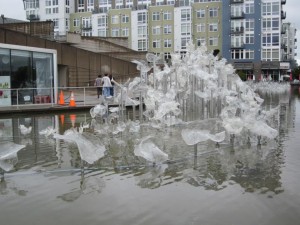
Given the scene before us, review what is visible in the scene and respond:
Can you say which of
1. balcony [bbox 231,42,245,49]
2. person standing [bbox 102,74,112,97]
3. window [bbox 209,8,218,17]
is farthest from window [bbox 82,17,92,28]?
person standing [bbox 102,74,112,97]

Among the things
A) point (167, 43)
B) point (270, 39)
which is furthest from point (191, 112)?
point (167, 43)

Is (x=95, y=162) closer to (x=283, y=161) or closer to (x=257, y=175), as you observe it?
(x=257, y=175)

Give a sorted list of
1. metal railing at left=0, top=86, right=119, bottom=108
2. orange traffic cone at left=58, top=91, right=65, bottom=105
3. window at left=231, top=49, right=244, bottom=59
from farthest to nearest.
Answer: window at left=231, top=49, right=244, bottom=59
orange traffic cone at left=58, top=91, right=65, bottom=105
metal railing at left=0, top=86, right=119, bottom=108

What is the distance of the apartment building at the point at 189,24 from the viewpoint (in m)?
76.2

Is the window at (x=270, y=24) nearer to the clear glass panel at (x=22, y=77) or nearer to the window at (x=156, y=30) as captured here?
the window at (x=156, y=30)

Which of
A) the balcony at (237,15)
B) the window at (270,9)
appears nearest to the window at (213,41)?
the balcony at (237,15)

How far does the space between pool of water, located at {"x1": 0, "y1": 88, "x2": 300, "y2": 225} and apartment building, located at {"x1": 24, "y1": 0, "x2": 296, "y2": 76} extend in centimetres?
6890

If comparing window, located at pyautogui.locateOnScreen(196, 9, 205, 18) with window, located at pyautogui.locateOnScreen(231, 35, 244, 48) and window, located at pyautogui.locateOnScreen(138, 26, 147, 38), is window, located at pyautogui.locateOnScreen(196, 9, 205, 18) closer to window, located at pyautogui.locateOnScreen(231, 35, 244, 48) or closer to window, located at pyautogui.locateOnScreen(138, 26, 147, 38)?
window, located at pyautogui.locateOnScreen(231, 35, 244, 48)

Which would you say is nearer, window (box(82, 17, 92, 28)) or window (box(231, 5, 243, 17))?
window (box(231, 5, 243, 17))

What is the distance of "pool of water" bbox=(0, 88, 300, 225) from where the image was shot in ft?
16.3

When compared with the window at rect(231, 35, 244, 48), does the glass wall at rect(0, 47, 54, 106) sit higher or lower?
lower

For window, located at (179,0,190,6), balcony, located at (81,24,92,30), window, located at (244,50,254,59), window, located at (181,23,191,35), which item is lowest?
window, located at (244,50,254,59)

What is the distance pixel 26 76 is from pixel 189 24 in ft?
203

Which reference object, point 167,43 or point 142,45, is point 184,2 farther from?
point 142,45
